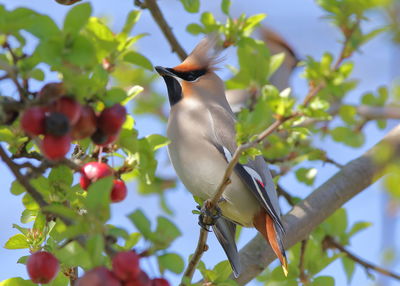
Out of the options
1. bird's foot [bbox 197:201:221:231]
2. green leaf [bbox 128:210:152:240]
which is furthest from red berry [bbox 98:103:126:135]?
bird's foot [bbox 197:201:221:231]

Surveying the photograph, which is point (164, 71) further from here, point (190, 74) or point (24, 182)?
point (24, 182)

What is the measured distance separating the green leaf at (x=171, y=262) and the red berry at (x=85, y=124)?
0.34 m

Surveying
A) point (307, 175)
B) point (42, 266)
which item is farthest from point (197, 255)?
point (307, 175)

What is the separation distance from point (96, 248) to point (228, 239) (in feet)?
6.38

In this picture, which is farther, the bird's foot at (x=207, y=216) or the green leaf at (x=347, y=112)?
the green leaf at (x=347, y=112)

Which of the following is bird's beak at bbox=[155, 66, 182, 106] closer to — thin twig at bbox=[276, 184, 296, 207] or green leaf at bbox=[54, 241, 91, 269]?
thin twig at bbox=[276, 184, 296, 207]

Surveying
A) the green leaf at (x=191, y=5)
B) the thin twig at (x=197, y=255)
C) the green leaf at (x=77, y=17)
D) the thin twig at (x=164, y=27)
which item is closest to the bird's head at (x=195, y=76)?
the thin twig at (x=164, y=27)

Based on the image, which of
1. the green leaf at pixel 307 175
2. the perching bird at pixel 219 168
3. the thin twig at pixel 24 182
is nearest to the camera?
the thin twig at pixel 24 182

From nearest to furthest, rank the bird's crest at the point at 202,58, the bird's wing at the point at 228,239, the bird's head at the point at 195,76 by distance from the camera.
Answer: the bird's wing at the point at 228,239 → the bird's crest at the point at 202,58 → the bird's head at the point at 195,76

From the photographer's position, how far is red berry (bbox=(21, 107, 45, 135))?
161 centimetres

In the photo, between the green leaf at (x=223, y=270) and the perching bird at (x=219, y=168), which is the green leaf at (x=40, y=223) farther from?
the perching bird at (x=219, y=168)

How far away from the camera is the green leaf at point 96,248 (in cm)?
157

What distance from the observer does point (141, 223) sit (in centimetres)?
169

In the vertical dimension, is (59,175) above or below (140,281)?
above
